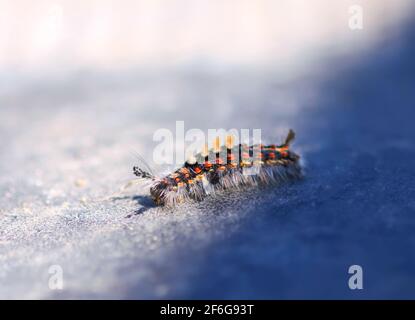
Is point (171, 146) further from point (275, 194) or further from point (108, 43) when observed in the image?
point (108, 43)

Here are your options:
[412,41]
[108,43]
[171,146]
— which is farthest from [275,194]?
[108,43]

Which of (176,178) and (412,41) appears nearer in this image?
(176,178)
